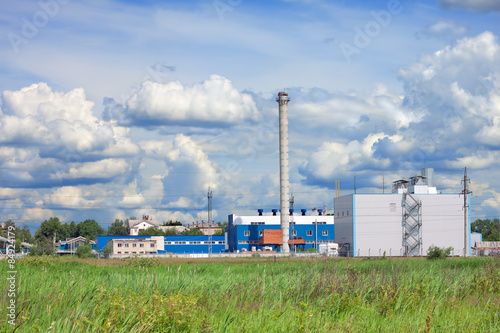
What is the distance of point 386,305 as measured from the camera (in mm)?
17547

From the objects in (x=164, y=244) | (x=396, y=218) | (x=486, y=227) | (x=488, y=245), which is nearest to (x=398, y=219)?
(x=396, y=218)

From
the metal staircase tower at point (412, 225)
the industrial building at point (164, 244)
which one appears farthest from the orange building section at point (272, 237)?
the metal staircase tower at point (412, 225)

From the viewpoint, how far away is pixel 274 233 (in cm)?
11019

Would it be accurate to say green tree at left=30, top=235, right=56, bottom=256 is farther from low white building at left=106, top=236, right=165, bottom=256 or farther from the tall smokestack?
the tall smokestack

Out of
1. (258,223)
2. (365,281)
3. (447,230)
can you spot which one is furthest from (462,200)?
(365,281)

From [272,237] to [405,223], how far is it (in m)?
29.6

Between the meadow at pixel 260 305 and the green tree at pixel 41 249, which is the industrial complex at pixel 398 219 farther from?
the meadow at pixel 260 305

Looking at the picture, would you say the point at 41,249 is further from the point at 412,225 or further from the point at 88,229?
the point at 88,229

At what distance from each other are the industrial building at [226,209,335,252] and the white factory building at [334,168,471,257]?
73.7ft

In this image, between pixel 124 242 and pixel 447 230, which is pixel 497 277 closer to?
pixel 447 230

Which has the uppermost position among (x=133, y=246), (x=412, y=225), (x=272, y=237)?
(x=412, y=225)

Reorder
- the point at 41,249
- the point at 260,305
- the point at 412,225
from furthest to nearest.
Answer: the point at 41,249, the point at 412,225, the point at 260,305

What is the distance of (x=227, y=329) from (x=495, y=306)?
32.4ft

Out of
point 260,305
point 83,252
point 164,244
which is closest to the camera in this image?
point 260,305
